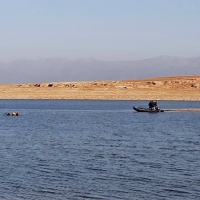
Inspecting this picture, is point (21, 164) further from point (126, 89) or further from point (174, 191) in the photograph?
point (126, 89)

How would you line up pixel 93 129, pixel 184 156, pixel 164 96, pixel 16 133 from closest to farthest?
pixel 184 156, pixel 16 133, pixel 93 129, pixel 164 96

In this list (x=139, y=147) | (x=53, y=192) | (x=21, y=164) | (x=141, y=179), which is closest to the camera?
(x=53, y=192)

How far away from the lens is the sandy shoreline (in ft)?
384

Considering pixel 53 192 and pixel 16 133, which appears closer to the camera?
pixel 53 192

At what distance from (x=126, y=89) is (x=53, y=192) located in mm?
101441

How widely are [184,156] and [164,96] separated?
85.7 meters

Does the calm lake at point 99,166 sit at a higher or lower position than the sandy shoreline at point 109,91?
lower

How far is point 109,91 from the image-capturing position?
400 ft

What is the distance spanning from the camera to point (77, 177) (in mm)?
24875

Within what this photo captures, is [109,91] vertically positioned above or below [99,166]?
above

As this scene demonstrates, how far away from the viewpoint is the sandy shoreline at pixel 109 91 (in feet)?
384

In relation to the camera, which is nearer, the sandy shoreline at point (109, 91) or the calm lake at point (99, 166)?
the calm lake at point (99, 166)

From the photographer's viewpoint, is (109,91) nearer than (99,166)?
No

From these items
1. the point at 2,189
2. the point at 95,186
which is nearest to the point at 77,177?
the point at 95,186
